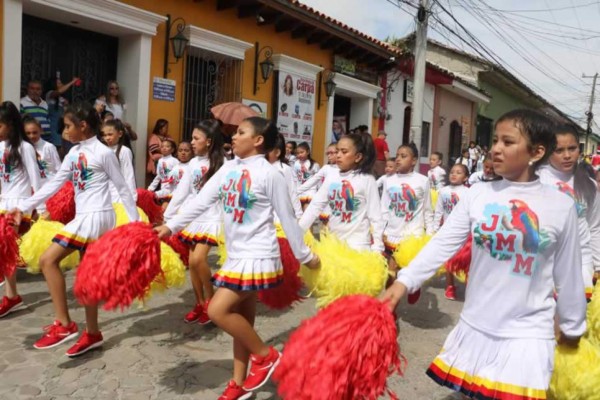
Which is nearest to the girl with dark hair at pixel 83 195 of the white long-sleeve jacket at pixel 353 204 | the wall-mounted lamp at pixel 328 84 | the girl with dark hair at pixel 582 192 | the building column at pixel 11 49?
the white long-sleeve jacket at pixel 353 204

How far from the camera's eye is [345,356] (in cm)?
198

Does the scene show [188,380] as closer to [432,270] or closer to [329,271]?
[329,271]

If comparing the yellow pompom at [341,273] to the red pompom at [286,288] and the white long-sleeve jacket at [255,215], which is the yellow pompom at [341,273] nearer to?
the red pompom at [286,288]

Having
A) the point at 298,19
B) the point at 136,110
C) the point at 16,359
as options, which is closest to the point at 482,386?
the point at 16,359

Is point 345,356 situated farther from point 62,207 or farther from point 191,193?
point 62,207

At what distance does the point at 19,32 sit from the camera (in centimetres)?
782

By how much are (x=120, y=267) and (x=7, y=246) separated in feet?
4.92

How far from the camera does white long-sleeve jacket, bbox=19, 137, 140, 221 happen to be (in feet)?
13.6

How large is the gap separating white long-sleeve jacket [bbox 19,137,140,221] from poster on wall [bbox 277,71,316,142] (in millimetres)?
8668

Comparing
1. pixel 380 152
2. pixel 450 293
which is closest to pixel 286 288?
pixel 450 293

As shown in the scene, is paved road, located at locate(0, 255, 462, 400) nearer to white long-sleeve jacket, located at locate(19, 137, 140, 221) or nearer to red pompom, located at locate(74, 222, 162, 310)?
red pompom, located at locate(74, 222, 162, 310)

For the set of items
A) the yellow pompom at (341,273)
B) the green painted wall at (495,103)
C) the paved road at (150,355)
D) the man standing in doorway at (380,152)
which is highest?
the green painted wall at (495,103)

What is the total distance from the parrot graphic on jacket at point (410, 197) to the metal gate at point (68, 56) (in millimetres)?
5787

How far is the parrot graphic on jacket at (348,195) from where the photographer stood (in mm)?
4625
